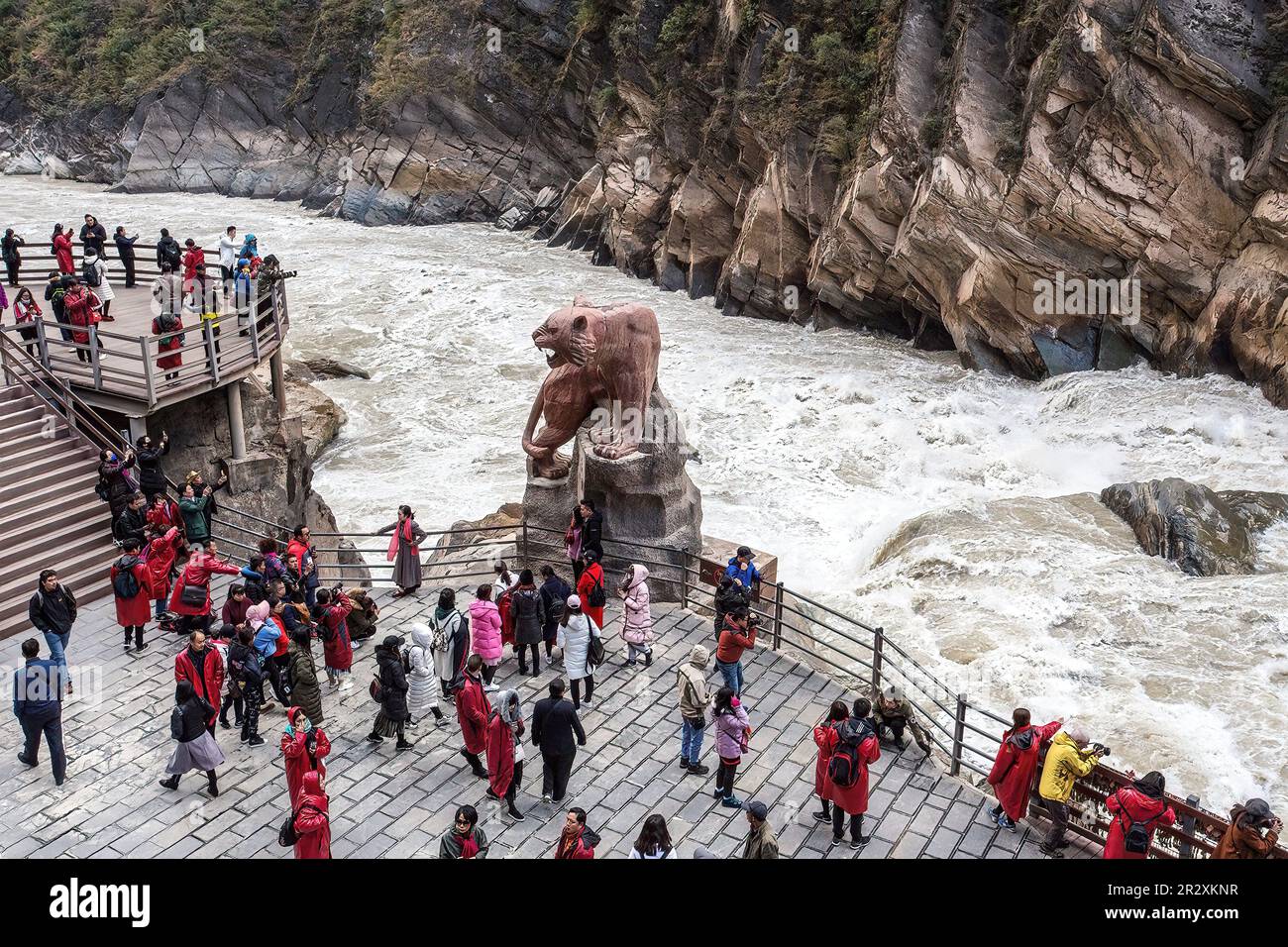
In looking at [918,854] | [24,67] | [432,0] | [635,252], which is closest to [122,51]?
[24,67]

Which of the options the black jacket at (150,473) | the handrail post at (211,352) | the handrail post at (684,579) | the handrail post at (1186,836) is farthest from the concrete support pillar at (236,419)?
the handrail post at (1186,836)

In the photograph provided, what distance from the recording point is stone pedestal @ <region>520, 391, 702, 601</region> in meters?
15.5

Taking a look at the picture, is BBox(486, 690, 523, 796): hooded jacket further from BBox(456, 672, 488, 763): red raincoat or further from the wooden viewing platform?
the wooden viewing platform

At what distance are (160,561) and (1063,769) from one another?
397 inches

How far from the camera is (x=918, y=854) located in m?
11.0

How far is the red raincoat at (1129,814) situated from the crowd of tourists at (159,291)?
564 inches

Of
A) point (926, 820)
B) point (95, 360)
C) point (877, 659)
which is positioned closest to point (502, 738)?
point (926, 820)

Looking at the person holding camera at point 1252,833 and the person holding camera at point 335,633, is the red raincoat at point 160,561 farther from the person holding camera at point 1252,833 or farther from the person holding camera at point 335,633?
the person holding camera at point 1252,833

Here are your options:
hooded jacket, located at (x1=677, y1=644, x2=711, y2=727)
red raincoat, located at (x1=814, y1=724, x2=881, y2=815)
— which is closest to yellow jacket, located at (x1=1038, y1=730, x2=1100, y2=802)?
red raincoat, located at (x1=814, y1=724, x2=881, y2=815)

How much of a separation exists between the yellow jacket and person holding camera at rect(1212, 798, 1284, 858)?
153 centimetres

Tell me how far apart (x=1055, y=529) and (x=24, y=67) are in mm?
67917

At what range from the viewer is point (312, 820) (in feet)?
33.1

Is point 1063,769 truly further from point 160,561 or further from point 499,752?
point 160,561

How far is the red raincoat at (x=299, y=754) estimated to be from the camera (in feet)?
35.1
